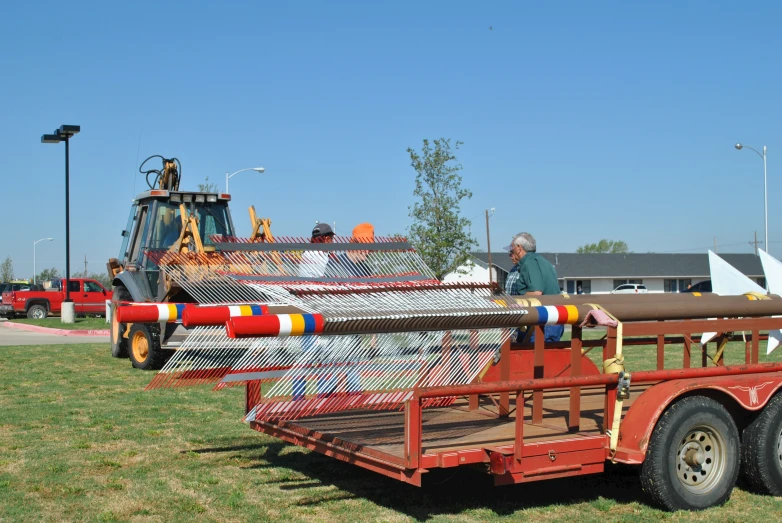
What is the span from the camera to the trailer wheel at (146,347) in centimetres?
1266

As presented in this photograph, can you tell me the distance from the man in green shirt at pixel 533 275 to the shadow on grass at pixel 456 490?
1.59 m

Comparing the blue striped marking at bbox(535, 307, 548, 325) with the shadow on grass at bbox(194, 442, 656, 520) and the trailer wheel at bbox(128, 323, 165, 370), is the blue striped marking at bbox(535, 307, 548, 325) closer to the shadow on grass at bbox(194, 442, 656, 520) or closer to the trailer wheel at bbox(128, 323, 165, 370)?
the shadow on grass at bbox(194, 442, 656, 520)

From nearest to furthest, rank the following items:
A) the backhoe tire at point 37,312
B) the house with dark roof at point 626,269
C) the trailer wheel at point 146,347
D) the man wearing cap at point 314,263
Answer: the man wearing cap at point 314,263 < the trailer wheel at point 146,347 < the backhoe tire at point 37,312 < the house with dark roof at point 626,269

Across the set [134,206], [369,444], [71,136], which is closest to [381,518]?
[369,444]

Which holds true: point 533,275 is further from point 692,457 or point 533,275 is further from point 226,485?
point 226,485

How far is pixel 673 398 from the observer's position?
5074 millimetres

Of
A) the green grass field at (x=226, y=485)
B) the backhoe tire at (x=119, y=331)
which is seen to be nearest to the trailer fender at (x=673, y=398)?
the green grass field at (x=226, y=485)

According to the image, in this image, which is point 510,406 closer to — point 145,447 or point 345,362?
point 345,362

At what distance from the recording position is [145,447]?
24.0ft

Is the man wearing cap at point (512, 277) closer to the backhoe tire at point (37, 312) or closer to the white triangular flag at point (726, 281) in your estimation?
the white triangular flag at point (726, 281)

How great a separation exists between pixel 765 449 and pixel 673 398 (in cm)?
100

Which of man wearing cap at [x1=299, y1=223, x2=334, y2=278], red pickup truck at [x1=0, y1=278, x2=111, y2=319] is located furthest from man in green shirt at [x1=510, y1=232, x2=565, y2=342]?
red pickup truck at [x1=0, y1=278, x2=111, y2=319]

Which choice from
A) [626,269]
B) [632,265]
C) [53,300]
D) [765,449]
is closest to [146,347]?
[765,449]

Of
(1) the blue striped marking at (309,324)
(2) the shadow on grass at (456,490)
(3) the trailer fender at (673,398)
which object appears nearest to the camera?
(1) the blue striped marking at (309,324)
